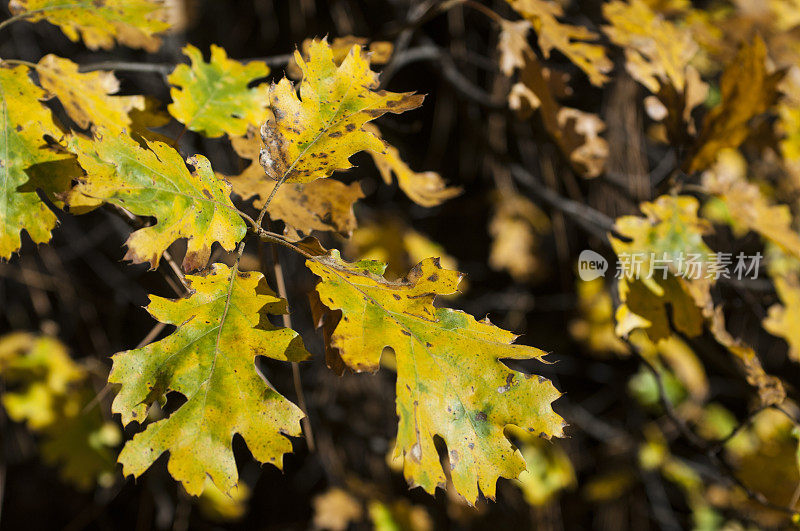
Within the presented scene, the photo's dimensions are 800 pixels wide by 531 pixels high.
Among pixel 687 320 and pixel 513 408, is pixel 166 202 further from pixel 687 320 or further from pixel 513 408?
pixel 687 320

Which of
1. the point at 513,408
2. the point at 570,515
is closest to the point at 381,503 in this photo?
the point at 570,515

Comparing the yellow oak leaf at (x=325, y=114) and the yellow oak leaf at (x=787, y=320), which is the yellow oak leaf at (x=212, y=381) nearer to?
the yellow oak leaf at (x=325, y=114)

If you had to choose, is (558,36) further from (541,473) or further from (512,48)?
(541,473)

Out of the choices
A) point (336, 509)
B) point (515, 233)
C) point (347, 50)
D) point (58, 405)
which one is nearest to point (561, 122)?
point (347, 50)

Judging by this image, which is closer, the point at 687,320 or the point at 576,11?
the point at 687,320

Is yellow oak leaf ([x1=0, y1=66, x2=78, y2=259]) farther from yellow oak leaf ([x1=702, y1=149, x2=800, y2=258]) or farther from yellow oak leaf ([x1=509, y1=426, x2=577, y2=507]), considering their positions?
yellow oak leaf ([x1=509, y1=426, x2=577, y2=507])

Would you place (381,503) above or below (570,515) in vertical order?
above
